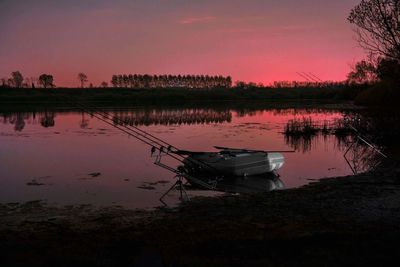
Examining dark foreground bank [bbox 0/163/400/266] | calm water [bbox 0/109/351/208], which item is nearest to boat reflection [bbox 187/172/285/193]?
calm water [bbox 0/109/351/208]

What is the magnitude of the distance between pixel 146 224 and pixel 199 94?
109888mm

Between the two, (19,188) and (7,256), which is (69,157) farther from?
(7,256)

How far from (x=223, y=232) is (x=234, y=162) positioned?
8110 millimetres

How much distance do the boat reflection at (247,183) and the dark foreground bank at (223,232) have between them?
6.89 ft

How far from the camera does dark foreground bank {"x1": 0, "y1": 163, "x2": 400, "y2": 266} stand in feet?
22.5

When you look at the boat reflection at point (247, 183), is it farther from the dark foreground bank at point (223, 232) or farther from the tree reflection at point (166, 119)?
the tree reflection at point (166, 119)

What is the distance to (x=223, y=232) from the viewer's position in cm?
870

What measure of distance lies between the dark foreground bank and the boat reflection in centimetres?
210

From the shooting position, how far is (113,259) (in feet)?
22.9

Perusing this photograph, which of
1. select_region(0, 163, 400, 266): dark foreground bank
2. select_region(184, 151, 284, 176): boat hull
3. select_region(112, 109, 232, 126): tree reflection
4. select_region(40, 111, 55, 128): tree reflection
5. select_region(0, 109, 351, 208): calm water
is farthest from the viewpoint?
select_region(112, 109, 232, 126): tree reflection

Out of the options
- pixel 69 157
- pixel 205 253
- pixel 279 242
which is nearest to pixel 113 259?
pixel 205 253

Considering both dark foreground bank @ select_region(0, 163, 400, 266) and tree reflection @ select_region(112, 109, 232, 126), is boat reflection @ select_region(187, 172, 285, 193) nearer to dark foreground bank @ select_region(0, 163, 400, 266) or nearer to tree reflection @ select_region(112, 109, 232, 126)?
dark foreground bank @ select_region(0, 163, 400, 266)

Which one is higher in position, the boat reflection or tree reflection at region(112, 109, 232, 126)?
tree reflection at region(112, 109, 232, 126)

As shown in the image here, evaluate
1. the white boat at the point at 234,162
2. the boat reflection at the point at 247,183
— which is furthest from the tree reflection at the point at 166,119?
the boat reflection at the point at 247,183
